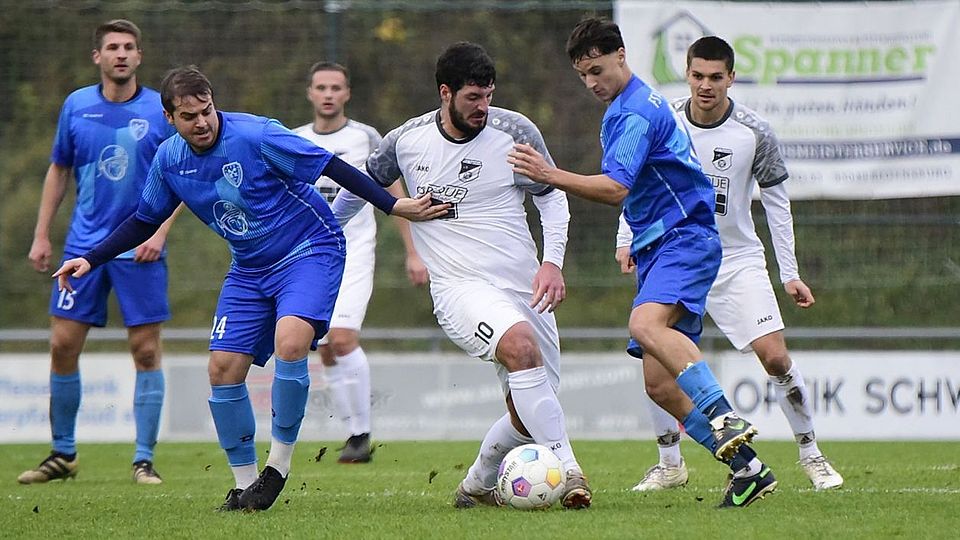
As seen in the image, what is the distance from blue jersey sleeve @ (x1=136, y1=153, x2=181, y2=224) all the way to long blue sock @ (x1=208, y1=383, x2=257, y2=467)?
0.81 m

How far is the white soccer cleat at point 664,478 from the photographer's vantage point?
24.3 feet

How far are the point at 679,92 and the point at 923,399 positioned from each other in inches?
120

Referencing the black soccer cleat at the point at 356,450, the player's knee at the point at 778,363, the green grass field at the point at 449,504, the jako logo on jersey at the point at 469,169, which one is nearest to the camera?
the green grass field at the point at 449,504

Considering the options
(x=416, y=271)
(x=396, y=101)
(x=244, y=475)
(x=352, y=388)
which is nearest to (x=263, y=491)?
(x=244, y=475)

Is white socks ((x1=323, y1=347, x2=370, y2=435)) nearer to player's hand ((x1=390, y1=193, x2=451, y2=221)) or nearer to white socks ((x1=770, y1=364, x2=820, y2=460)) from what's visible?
white socks ((x1=770, y1=364, x2=820, y2=460))

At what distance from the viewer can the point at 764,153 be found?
759 cm

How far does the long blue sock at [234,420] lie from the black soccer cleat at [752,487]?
2037 mm

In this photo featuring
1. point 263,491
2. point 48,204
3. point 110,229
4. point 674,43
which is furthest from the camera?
point 674,43

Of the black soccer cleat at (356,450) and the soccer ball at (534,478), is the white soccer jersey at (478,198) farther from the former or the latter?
the black soccer cleat at (356,450)

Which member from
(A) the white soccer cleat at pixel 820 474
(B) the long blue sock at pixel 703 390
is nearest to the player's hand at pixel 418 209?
(B) the long blue sock at pixel 703 390

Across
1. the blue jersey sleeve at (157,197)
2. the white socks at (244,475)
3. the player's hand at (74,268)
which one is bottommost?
the white socks at (244,475)

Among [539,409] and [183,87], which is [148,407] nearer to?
[183,87]

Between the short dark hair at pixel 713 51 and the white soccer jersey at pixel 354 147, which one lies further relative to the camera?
the white soccer jersey at pixel 354 147

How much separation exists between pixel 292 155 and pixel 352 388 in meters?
3.47
